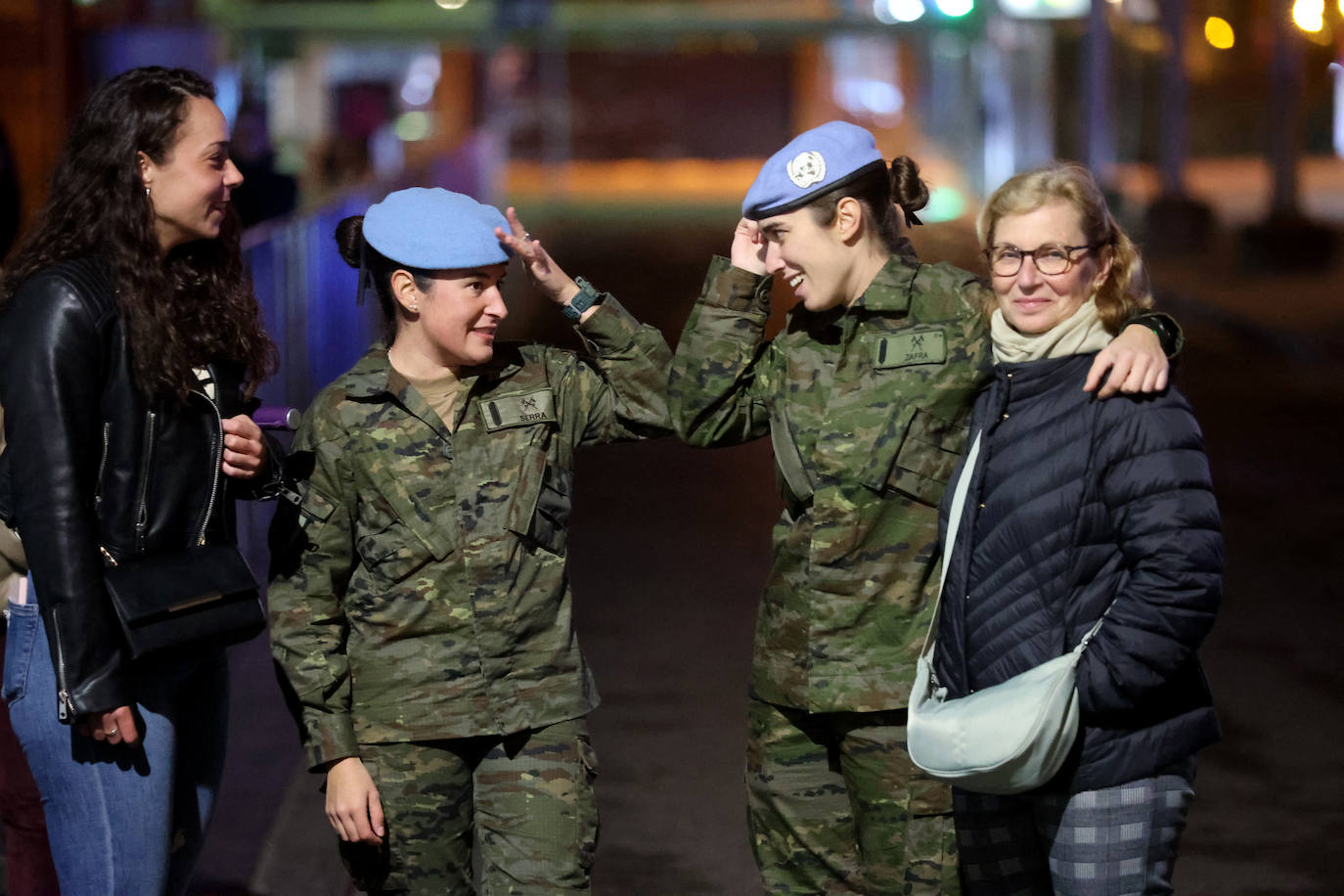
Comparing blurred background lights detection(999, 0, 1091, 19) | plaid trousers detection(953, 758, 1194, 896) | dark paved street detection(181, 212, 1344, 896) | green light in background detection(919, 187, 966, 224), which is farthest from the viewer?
blurred background lights detection(999, 0, 1091, 19)

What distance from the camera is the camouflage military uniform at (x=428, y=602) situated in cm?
352

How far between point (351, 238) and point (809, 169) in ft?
3.31

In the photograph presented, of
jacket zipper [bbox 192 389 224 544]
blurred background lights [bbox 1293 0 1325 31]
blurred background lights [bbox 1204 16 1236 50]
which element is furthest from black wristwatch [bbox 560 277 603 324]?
blurred background lights [bbox 1204 16 1236 50]

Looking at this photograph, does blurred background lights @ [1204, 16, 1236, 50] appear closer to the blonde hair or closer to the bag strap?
the blonde hair

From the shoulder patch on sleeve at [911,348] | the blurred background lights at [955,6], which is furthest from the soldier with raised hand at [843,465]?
the blurred background lights at [955,6]

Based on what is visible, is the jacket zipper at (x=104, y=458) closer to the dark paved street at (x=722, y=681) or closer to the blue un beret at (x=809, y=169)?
the blue un beret at (x=809, y=169)

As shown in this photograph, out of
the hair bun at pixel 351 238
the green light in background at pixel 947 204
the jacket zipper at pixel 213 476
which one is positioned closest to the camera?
the jacket zipper at pixel 213 476

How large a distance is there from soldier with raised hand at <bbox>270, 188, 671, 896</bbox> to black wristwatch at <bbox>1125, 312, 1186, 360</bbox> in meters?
1.22

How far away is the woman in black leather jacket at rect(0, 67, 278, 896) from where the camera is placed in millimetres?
3152

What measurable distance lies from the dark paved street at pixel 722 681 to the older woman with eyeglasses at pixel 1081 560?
217 cm

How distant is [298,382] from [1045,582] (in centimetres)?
732

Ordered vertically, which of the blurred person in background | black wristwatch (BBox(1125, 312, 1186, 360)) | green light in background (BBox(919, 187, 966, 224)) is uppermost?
green light in background (BBox(919, 187, 966, 224))

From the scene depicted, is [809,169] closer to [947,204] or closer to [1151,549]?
[1151,549]

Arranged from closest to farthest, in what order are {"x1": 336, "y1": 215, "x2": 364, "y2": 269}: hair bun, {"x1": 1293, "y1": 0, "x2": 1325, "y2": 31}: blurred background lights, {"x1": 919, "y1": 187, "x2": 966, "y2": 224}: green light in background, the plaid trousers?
1. the plaid trousers
2. {"x1": 336, "y1": 215, "x2": 364, "y2": 269}: hair bun
3. {"x1": 1293, "y1": 0, "x2": 1325, "y2": 31}: blurred background lights
4. {"x1": 919, "y1": 187, "x2": 966, "y2": 224}: green light in background
